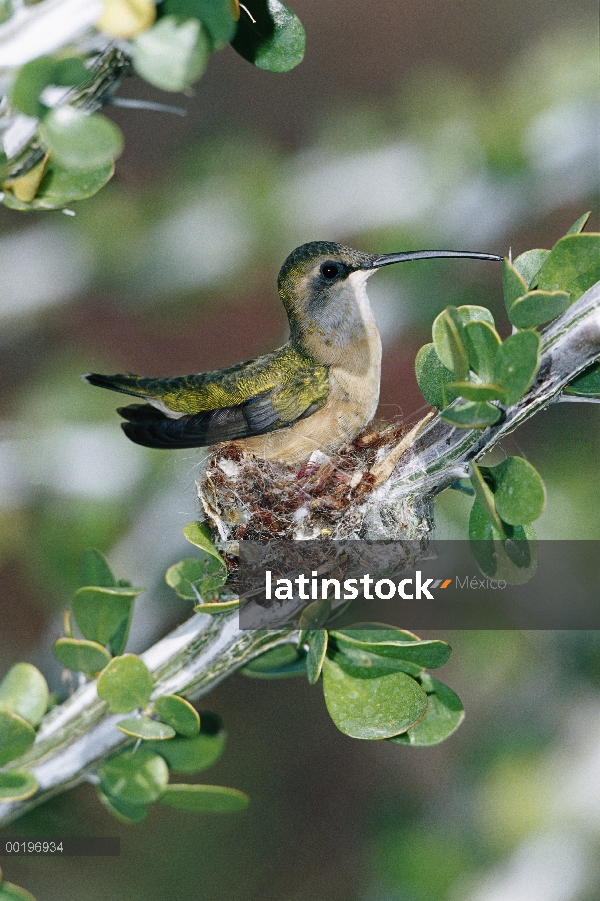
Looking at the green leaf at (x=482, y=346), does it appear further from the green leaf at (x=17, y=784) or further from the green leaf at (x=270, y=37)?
the green leaf at (x=17, y=784)

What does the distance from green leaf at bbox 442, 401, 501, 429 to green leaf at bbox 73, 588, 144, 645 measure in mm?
444

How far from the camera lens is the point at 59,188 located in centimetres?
74

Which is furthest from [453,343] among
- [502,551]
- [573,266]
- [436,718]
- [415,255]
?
[415,255]

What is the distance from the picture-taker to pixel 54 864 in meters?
2.03

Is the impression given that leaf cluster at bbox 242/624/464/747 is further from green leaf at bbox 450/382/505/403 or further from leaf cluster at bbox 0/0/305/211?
leaf cluster at bbox 0/0/305/211

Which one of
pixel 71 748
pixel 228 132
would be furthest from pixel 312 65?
pixel 71 748

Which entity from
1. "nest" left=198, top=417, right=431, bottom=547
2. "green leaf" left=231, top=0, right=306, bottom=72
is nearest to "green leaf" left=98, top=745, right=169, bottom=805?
"nest" left=198, top=417, right=431, bottom=547

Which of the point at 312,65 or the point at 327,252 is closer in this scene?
the point at 327,252

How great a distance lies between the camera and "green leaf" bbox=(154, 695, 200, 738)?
2.87 feet

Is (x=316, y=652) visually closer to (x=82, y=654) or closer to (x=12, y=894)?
(x=82, y=654)

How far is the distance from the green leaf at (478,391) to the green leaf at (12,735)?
62 centimetres

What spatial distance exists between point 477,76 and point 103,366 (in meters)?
1.53

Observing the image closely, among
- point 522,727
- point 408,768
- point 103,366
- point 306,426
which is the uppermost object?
point 103,366

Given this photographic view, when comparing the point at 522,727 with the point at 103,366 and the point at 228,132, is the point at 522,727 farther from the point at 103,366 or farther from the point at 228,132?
the point at 228,132
